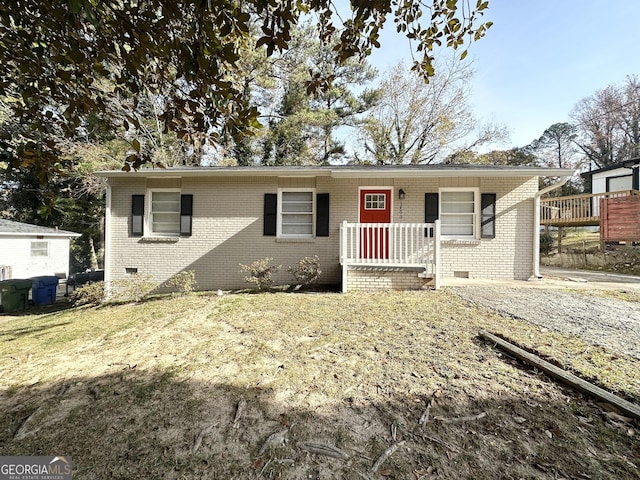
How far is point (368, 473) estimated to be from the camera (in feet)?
5.31

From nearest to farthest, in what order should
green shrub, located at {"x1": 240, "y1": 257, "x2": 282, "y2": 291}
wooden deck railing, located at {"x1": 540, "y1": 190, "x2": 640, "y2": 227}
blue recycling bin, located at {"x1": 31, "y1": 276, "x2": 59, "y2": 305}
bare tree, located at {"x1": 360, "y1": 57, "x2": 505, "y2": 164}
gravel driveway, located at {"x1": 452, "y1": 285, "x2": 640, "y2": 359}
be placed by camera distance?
gravel driveway, located at {"x1": 452, "y1": 285, "x2": 640, "y2": 359} → green shrub, located at {"x1": 240, "y1": 257, "x2": 282, "y2": 291} → blue recycling bin, located at {"x1": 31, "y1": 276, "x2": 59, "y2": 305} → wooden deck railing, located at {"x1": 540, "y1": 190, "x2": 640, "y2": 227} → bare tree, located at {"x1": 360, "y1": 57, "x2": 505, "y2": 164}

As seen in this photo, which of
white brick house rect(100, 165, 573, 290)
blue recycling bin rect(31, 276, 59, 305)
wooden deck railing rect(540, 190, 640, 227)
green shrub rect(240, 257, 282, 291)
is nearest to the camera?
green shrub rect(240, 257, 282, 291)

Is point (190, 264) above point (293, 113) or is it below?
below

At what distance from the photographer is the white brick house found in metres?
7.14

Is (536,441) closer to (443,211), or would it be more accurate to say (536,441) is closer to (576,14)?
(443,211)

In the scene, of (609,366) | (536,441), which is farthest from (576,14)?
(536,441)

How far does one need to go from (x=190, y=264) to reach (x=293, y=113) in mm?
12431

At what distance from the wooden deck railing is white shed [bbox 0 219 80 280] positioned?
2407 cm

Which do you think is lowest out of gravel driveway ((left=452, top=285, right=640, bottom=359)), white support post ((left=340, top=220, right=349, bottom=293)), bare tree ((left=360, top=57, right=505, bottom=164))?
gravel driveway ((left=452, top=285, right=640, bottom=359))

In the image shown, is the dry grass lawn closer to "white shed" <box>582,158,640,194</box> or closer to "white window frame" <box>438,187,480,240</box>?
"white window frame" <box>438,187,480,240</box>

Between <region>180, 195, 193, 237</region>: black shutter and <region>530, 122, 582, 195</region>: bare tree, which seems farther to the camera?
<region>530, 122, 582, 195</region>: bare tree

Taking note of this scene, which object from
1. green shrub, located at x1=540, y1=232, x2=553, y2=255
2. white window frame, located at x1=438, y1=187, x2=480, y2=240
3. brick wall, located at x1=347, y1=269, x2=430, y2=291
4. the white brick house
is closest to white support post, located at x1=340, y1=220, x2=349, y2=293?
brick wall, located at x1=347, y1=269, x2=430, y2=291

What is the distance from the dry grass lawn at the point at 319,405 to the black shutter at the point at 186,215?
163 inches

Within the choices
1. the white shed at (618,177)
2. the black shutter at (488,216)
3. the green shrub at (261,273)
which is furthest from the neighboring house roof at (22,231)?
the white shed at (618,177)
